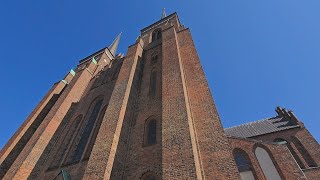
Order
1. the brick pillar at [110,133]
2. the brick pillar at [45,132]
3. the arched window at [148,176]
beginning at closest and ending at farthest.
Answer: the brick pillar at [110,133]
the arched window at [148,176]
the brick pillar at [45,132]

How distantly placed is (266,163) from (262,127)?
9.28 meters

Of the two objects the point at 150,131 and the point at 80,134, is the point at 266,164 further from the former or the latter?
the point at 80,134

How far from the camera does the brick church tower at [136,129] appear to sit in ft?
20.5

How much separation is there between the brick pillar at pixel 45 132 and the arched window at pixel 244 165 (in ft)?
34.2

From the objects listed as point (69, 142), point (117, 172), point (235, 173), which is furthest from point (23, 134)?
point (235, 173)

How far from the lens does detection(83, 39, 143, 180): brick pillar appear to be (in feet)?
21.0

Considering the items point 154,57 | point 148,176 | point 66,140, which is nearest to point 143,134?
point 148,176

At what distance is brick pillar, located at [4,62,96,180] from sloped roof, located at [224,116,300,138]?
14.8 meters

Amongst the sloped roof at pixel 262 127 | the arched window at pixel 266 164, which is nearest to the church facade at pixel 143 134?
the arched window at pixel 266 164

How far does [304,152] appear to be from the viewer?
17.6 metres

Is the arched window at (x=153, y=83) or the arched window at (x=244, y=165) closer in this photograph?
the arched window at (x=153, y=83)

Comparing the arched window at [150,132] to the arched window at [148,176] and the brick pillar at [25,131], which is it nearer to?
the arched window at [148,176]

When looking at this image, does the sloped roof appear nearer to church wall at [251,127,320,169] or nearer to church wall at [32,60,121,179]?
church wall at [251,127,320,169]

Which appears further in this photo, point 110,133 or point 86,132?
point 86,132
